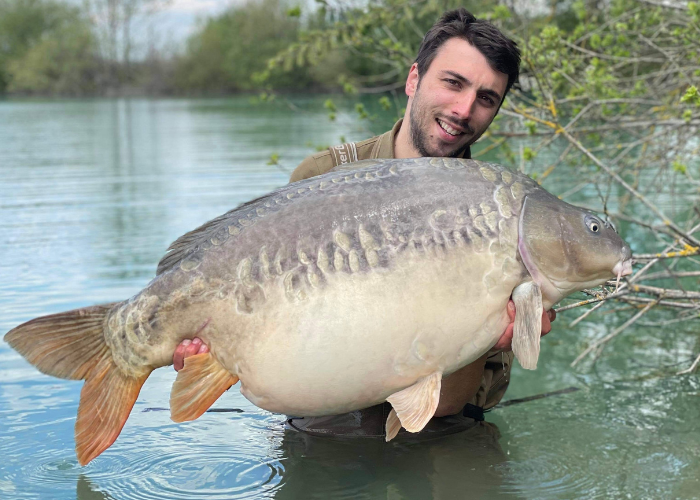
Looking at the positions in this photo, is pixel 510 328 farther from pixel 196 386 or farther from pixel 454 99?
pixel 454 99

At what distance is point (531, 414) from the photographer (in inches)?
166

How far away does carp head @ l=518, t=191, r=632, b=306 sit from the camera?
262cm

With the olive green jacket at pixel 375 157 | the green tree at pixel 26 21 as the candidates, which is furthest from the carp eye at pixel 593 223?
the green tree at pixel 26 21

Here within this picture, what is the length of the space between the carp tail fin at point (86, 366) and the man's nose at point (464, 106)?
1691mm

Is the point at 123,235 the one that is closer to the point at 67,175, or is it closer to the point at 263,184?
the point at 263,184

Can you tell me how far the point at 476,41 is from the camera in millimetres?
3500

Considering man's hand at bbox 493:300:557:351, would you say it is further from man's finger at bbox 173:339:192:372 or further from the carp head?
man's finger at bbox 173:339:192:372

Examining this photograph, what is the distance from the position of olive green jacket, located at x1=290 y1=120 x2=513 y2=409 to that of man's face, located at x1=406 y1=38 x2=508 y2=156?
0.67 ft

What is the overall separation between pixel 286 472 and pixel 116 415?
3.24 feet

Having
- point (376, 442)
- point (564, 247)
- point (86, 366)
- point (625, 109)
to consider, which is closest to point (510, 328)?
point (564, 247)

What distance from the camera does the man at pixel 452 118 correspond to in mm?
3488

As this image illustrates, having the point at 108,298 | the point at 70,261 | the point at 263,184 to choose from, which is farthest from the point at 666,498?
the point at 263,184

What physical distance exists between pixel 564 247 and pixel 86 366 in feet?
5.44

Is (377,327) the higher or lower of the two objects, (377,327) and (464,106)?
the lower
